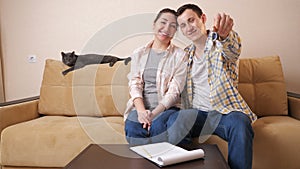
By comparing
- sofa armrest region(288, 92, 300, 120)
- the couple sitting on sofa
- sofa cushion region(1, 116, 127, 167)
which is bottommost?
sofa cushion region(1, 116, 127, 167)

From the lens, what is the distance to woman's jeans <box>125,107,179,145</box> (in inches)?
54.7

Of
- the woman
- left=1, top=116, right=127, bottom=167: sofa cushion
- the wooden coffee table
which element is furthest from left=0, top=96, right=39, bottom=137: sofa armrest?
the wooden coffee table

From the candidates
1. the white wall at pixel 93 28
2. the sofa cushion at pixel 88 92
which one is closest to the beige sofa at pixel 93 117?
the sofa cushion at pixel 88 92

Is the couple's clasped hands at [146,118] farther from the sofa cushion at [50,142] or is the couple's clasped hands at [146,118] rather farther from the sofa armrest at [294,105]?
the sofa armrest at [294,105]

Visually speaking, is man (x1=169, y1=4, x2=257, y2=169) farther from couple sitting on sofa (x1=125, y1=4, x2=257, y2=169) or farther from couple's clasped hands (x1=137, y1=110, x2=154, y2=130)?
couple's clasped hands (x1=137, y1=110, x2=154, y2=130)

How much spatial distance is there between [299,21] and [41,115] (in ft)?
6.95

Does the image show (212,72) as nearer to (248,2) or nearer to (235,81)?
(235,81)

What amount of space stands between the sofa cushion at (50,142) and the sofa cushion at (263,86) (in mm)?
922

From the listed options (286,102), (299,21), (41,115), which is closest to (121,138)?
(41,115)

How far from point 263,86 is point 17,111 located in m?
1.63

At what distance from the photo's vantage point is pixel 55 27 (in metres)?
2.60

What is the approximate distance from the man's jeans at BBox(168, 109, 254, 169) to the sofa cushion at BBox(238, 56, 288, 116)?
62cm

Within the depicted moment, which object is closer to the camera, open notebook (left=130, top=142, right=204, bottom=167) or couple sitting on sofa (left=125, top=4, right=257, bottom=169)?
open notebook (left=130, top=142, right=204, bottom=167)

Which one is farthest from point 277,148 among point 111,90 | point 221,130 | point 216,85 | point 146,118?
point 111,90
